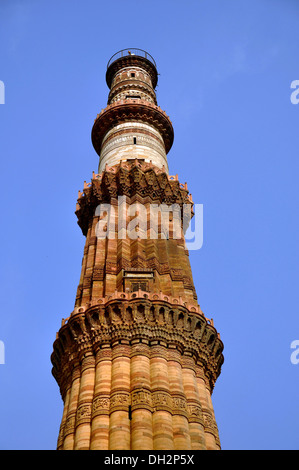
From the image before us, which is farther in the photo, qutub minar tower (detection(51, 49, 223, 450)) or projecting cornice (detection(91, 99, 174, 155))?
projecting cornice (detection(91, 99, 174, 155))

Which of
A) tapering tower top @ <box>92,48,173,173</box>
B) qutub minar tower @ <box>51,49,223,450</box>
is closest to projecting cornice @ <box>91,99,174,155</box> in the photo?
tapering tower top @ <box>92,48,173,173</box>

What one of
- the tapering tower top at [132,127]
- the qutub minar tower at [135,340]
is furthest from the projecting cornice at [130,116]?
the qutub minar tower at [135,340]

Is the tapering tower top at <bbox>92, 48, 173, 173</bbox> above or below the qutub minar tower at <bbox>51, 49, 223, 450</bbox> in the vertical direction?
above

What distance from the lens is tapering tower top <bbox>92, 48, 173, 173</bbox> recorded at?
29.7 metres

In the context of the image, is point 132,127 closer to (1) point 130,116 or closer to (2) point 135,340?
(1) point 130,116

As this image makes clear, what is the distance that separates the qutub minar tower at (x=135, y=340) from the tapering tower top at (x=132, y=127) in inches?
66.5

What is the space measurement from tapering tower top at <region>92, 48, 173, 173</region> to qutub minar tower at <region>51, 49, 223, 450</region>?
1.69m

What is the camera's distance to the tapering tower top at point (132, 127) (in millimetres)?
29719

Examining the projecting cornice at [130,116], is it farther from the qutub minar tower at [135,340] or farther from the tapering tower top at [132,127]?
the qutub minar tower at [135,340]

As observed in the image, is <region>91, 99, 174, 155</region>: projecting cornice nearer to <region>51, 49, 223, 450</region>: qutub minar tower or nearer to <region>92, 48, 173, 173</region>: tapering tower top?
<region>92, 48, 173, 173</region>: tapering tower top

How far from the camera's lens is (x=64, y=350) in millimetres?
20641

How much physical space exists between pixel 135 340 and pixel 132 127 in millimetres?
15425
